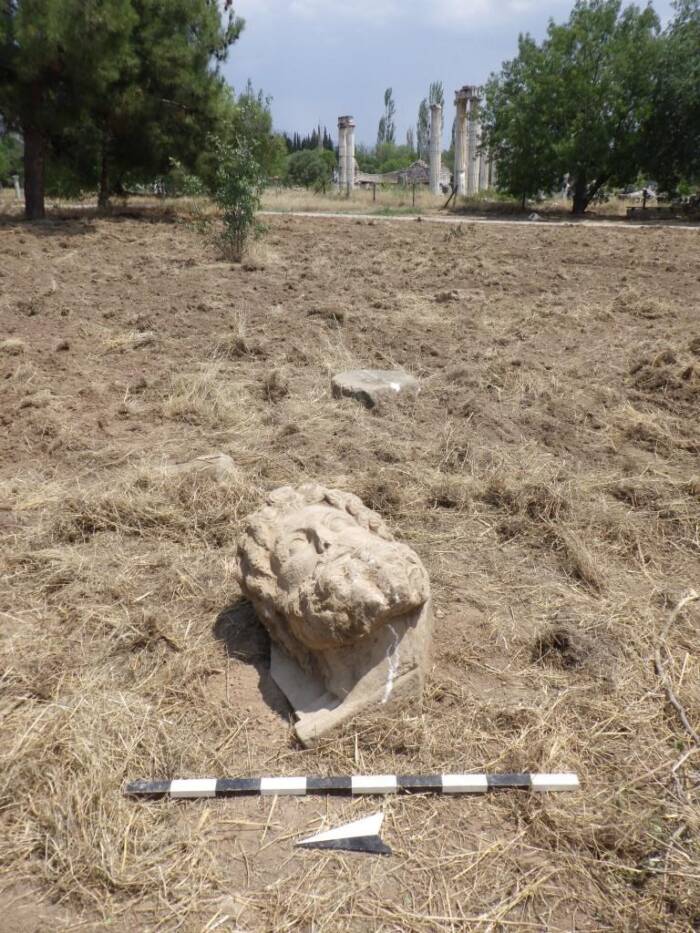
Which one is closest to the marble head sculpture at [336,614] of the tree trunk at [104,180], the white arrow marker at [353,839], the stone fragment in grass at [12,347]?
the white arrow marker at [353,839]

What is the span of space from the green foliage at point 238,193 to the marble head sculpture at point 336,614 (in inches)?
311

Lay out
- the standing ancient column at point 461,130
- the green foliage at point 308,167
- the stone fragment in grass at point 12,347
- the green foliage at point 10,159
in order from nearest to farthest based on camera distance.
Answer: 1. the stone fragment in grass at point 12,347
2. the green foliage at point 10,159
3. the standing ancient column at point 461,130
4. the green foliage at point 308,167

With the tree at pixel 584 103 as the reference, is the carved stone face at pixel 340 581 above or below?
below

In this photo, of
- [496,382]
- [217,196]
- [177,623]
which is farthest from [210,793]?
[217,196]

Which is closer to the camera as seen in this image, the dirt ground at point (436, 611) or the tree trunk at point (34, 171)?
the dirt ground at point (436, 611)

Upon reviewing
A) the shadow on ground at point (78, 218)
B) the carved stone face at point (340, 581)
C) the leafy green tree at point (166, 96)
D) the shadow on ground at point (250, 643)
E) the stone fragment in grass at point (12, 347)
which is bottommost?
the shadow on ground at point (250, 643)

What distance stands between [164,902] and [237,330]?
17.6 ft

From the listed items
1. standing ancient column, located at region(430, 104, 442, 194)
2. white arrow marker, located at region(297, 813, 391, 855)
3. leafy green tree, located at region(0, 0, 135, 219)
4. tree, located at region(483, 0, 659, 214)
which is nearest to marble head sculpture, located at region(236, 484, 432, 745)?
white arrow marker, located at region(297, 813, 391, 855)

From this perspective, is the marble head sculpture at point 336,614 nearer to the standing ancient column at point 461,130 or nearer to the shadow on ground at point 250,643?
the shadow on ground at point 250,643

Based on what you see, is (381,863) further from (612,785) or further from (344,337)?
(344,337)

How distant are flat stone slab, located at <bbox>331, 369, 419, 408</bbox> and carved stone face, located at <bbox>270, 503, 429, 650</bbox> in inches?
99.7

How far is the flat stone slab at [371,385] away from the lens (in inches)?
198

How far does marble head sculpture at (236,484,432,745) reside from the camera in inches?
87.9

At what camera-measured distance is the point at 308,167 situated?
4544 centimetres
